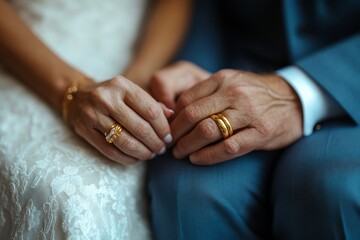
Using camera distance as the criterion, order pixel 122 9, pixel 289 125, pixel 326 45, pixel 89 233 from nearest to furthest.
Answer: pixel 89 233, pixel 289 125, pixel 326 45, pixel 122 9

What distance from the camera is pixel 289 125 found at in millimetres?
728

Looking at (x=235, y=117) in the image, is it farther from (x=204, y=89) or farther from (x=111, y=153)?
(x=111, y=153)

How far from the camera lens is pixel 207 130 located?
66cm

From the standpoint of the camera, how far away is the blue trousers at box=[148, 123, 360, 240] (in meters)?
0.61

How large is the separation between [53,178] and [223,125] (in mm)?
302

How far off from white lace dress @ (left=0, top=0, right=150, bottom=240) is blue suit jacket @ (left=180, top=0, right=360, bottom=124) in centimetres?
31

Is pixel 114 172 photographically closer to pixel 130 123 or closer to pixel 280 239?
pixel 130 123

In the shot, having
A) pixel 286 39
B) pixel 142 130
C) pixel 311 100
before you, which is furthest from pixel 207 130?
pixel 286 39

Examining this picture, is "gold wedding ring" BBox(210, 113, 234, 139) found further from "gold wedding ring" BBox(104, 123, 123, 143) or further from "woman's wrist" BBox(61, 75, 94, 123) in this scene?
"woman's wrist" BBox(61, 75, 94, 123)

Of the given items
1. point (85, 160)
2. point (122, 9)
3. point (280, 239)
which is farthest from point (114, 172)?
point (122, 9)

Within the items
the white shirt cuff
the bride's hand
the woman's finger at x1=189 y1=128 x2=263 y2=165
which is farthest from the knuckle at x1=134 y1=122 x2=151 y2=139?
the white shirt cuff

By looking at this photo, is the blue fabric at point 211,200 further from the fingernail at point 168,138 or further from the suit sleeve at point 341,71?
the suit sleeve at point 341,71

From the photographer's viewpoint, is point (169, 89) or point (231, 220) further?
point (169, 89)

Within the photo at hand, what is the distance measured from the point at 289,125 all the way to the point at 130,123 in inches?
11.9
